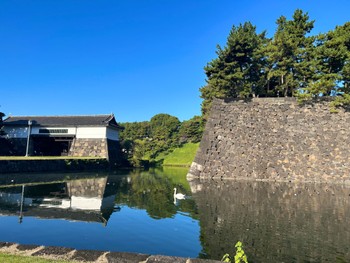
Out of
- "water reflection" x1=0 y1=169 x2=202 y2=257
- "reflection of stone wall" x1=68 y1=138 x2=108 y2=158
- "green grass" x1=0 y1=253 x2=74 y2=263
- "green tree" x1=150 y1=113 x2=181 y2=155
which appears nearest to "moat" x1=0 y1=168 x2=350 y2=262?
"water reflection" x1=0 y1=169 x2=202 y2=257

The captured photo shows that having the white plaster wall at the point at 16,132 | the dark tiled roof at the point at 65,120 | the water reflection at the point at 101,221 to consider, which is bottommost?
the water reflection at the point at 101,221

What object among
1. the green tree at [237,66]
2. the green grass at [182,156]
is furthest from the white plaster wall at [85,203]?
the green grass at [182,156]

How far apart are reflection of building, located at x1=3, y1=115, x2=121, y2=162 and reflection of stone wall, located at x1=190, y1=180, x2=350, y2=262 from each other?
2640 centimetres

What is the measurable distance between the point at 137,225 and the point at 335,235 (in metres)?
6.61

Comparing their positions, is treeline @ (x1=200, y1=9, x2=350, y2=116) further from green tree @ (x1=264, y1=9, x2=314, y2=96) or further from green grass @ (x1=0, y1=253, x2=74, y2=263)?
green grass @ (x1=0, y1=253, x2=74, y2=263)

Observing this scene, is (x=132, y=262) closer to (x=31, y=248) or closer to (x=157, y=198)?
(x=31, y=248)

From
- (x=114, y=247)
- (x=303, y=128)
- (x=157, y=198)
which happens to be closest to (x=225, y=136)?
(x=303, y=128)

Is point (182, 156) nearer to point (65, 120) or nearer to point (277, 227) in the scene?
point (65, 120)

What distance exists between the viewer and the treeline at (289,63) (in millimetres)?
26875

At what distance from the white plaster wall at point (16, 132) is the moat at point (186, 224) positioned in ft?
88.4

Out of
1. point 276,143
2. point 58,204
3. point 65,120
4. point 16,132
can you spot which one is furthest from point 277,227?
point 16,132

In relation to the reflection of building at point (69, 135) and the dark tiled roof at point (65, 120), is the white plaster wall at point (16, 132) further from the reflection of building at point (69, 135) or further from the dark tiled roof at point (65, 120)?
the dark tiled roof at point (65, 120)

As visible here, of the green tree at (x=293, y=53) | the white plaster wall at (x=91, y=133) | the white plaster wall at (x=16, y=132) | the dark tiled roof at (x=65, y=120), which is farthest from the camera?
the dark tiled roof at (x=65, y=120)

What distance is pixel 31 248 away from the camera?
5762 mm
